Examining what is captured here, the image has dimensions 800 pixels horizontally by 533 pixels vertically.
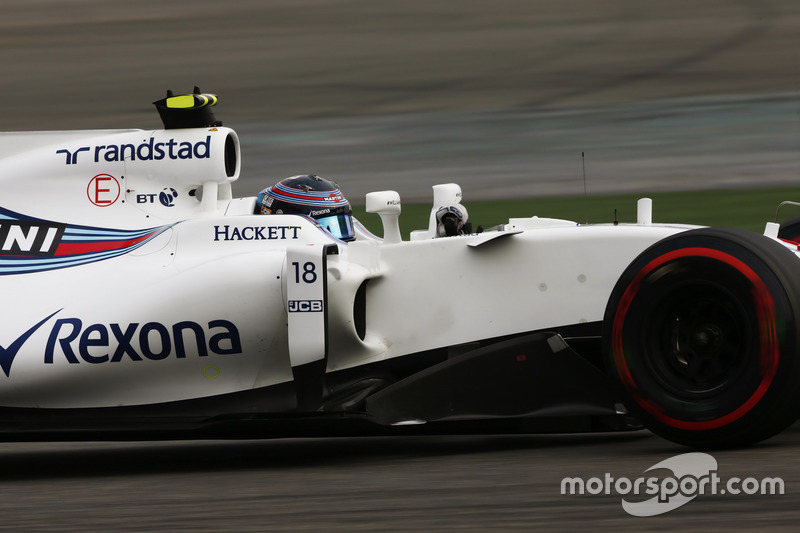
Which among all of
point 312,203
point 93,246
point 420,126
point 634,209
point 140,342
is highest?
point 420,126

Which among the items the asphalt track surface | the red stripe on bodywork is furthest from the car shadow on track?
the red stripe on bodywork

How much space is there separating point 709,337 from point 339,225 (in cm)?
206

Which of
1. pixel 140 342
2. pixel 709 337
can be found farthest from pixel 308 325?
pixel 709 337

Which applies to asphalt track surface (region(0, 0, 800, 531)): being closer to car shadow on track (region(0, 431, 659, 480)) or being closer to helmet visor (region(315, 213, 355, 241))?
car shadow on track (region(0, 431, 659, 480))

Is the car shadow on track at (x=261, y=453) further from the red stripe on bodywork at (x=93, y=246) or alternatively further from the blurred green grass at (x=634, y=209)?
the blurred green grass at (x=634, y=209)

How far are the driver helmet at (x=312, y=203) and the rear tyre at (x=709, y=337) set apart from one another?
174 centimetres

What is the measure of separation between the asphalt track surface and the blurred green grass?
0.69 meters

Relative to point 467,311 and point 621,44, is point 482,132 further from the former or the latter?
point 467,311

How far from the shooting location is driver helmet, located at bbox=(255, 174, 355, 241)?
18.3 feet

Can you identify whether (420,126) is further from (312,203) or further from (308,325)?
(308,325)

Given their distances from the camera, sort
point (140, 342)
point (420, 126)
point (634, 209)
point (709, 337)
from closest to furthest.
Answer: point (709, 337), point (140, 342), point (634, 209), point (420, 126)

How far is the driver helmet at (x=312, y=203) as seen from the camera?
557 centimetres

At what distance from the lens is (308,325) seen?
4.61 metres

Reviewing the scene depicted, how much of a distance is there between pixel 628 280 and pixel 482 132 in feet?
45.6
